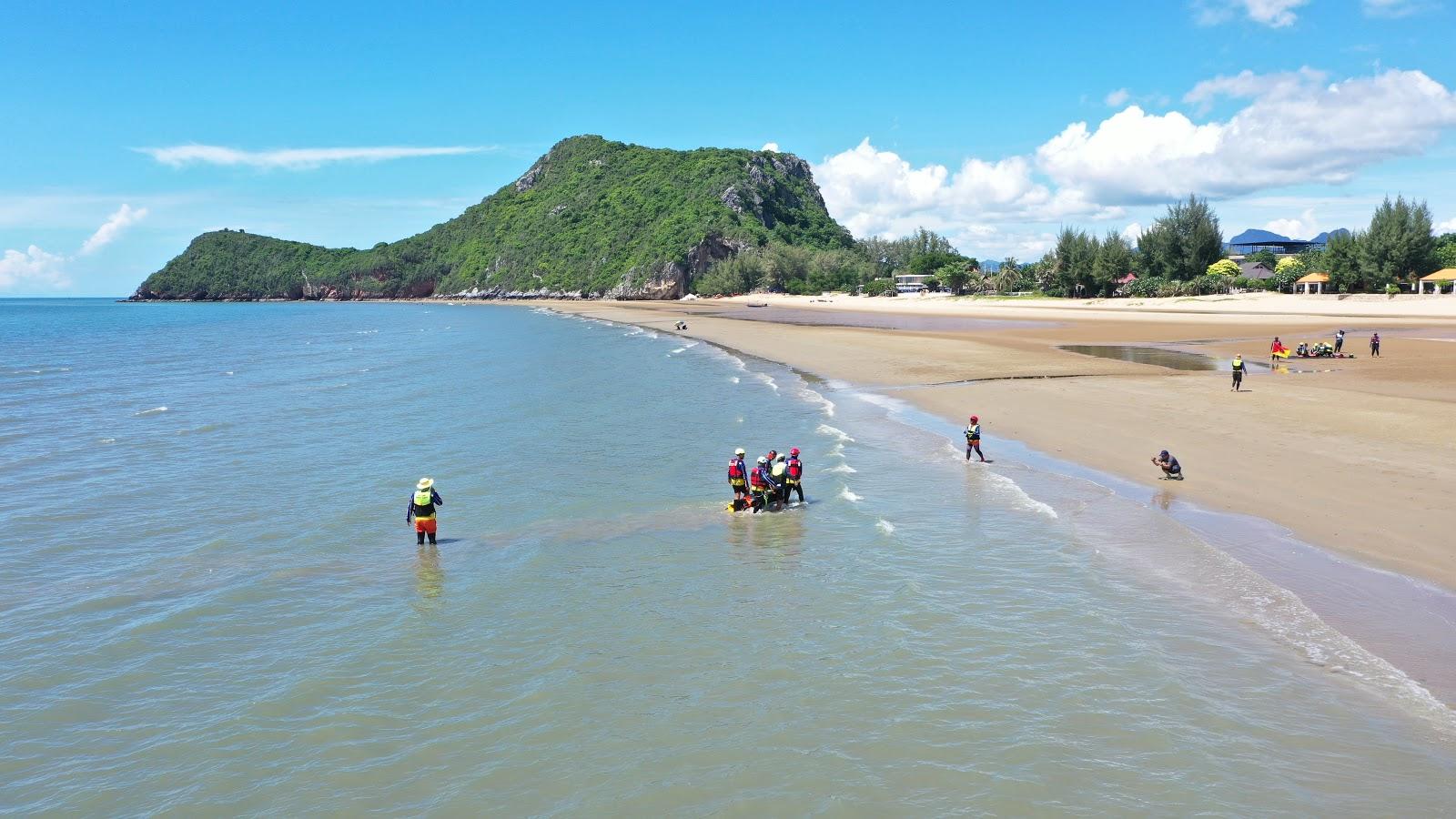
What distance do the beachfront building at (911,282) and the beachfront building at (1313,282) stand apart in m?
72.7

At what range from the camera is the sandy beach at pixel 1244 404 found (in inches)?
701

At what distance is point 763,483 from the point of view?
1964 centimetres

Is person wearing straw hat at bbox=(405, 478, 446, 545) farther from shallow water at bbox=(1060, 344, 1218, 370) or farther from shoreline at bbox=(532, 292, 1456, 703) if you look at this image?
shallow water at bbox=(1060, 344, 1218, 370)

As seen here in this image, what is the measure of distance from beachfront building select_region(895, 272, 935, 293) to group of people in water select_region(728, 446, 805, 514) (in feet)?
468

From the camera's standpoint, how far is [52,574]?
1656 centimetres

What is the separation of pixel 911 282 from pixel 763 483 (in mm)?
152524

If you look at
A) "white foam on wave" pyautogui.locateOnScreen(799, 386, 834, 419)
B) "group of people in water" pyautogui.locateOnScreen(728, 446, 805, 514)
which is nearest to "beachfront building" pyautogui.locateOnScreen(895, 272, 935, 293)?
"white foam on wave" pyautogui.locateOnScreen(799, 386, 834, 419)

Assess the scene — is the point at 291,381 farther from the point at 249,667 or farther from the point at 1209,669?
the point at 1209,669

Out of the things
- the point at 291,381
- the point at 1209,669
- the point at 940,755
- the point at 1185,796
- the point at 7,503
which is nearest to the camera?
the point at 1185,796

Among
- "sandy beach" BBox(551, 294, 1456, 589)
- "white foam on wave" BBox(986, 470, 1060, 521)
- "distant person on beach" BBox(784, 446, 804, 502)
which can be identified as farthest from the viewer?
"distant person on beach" BBox(784, 446, 804, 502)

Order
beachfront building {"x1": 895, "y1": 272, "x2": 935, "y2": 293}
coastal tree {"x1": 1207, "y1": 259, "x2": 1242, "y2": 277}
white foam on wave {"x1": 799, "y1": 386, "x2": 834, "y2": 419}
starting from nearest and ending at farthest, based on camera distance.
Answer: white foam on wave {"x1": 799, "y1": 386, "x2": 834, "y2": 419} → coastal tree {"x1": 1207, "y1": 259, "x2": 1242, "y2": 277} → beachfront building {"x1": 895, "y1": 272, "x2": 935, "y2": 293}

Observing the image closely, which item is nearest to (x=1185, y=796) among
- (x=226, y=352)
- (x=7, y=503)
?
(x=7, y=503)

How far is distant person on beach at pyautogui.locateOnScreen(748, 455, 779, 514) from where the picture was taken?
64.3 feet

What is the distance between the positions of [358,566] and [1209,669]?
577 inches
